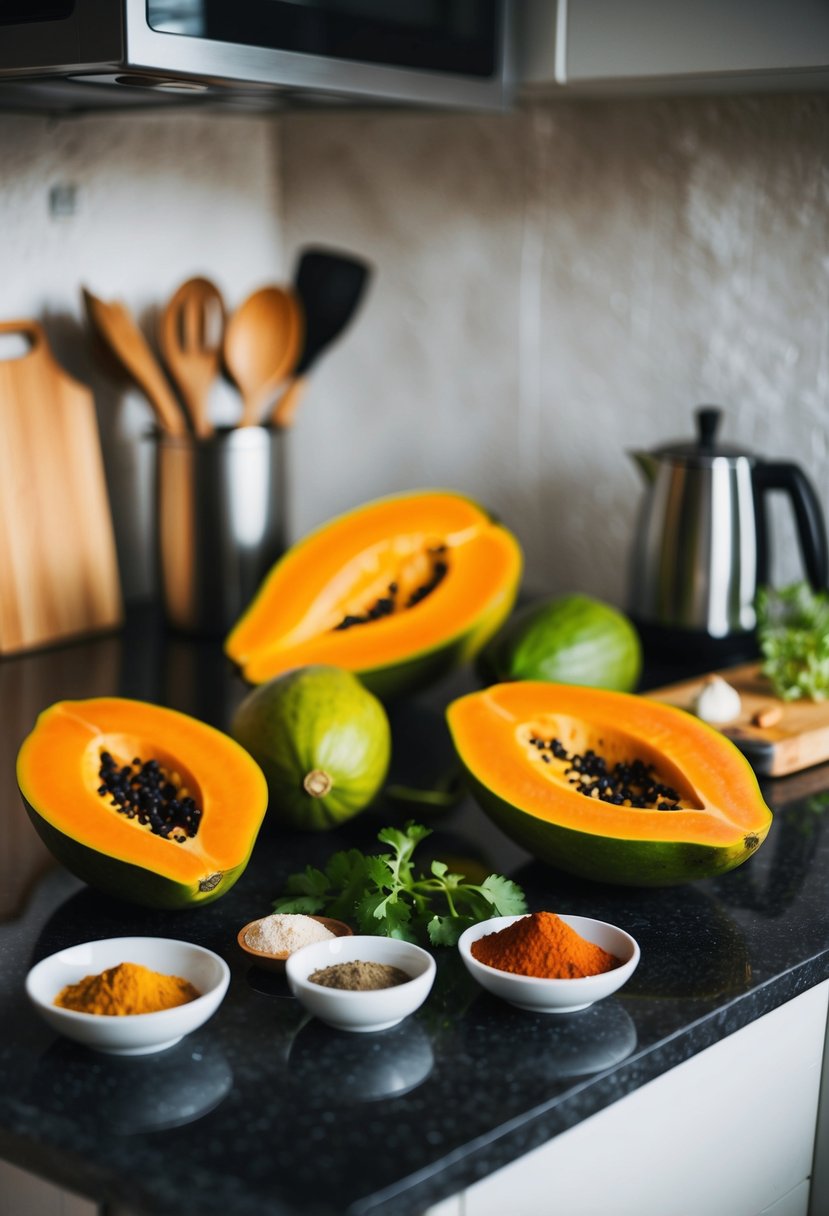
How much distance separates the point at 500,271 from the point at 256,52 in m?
0.64

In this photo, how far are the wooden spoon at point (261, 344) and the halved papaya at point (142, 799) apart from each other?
2.00ft

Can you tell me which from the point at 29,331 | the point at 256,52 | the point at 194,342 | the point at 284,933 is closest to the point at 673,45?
the point at 256,52

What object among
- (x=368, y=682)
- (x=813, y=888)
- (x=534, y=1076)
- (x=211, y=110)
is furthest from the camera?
(x=211, y=110)

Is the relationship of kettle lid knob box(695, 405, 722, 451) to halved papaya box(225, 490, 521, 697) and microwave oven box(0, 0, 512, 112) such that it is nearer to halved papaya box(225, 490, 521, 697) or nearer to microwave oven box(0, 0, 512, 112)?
halved papaya box(225, 490, 521, 697)

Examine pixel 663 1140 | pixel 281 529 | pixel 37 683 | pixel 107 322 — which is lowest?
pixel 663 1140

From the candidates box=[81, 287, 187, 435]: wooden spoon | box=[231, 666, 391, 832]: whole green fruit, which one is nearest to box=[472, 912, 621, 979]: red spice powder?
box=[231, 666, 391, 832]: whole green fruit

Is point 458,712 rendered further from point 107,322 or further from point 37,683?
point 107,322

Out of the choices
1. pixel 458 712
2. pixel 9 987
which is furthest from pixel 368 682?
pixel 9 987

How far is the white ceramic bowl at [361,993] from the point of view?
0.73m

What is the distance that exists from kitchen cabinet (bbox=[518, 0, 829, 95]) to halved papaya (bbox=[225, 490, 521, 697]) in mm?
423

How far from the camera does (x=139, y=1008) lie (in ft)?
2.36

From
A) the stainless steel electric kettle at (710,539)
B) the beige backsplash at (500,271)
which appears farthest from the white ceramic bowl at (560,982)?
the beige backsplash at (500,271)

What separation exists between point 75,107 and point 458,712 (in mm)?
875

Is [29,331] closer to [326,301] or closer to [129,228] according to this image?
[129,228]
